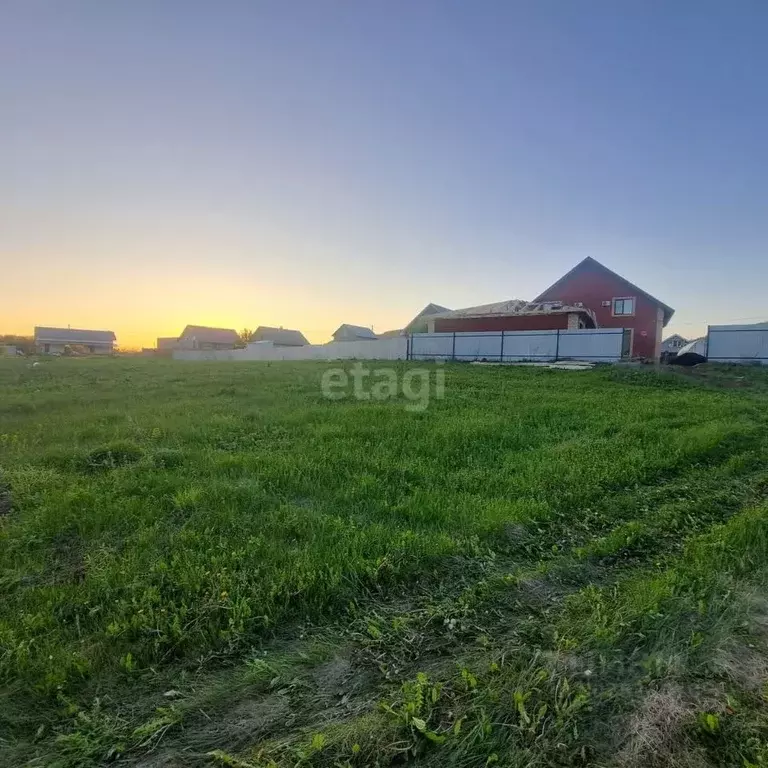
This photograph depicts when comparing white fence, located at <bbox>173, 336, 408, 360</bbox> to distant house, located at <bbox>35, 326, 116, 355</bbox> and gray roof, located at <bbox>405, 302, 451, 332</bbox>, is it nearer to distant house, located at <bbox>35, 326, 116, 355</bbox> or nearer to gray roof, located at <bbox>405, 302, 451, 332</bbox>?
gray roof, located at <bbox>405, 302, 451, 332</bbox>

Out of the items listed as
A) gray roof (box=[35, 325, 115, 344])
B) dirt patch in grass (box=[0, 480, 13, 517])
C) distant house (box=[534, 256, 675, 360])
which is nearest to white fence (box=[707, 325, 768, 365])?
distant house (box=[534, 256, 675, 360])

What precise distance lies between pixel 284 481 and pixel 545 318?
820 inches

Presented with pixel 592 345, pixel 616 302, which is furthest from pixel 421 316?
pixel 592 345

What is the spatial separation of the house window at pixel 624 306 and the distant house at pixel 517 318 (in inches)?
70.8

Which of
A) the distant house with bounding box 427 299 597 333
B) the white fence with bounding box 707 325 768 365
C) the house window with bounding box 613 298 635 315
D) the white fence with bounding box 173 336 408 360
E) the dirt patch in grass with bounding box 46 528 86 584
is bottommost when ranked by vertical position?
the dirt patch in grass with bounding box 46 528 86 584

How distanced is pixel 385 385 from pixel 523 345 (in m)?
9.91

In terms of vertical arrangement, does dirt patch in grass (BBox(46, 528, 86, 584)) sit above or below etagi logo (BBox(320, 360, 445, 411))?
below

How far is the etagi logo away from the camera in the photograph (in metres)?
9.57

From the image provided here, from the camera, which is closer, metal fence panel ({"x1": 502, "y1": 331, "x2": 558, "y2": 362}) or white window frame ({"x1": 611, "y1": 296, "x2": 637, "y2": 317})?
metal fence panel ({"x1": 502, "y1": 331, "x2": 558, "y2": 362})

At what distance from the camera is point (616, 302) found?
24.5 meters

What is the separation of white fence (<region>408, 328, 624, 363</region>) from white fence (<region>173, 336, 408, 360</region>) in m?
1.19

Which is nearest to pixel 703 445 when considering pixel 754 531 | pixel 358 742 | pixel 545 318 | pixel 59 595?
pixel 754 531

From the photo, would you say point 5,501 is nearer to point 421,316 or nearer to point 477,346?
point 477,346

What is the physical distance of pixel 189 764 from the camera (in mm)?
1645
